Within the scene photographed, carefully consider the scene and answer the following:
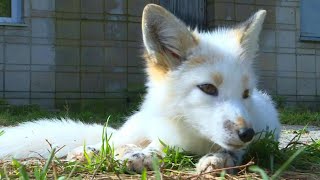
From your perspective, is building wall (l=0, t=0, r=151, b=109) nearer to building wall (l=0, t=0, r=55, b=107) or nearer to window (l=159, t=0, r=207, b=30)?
building wall (l=0, t=0, r=55, b=107)

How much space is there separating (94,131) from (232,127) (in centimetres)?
139

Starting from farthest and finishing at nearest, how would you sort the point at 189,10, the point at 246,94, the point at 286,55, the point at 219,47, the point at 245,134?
the point at 286,55 < the point at 189,10 < the point at 219,47 < the point at 246,94 < the point at 245,134

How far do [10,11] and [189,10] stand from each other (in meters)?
3.18

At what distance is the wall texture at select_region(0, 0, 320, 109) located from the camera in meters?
8.48

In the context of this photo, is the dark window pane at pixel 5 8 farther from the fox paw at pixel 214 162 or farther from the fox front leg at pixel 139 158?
the fox paw at pixel 214 162

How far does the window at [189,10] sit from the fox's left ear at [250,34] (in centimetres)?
597

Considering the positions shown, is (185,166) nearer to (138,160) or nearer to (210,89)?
(138,160)

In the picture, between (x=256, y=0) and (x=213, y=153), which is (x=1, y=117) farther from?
(x=256, y=0)

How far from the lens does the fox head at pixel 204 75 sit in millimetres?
2547

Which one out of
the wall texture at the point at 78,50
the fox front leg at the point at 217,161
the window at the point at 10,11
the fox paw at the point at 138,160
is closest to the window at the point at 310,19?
the wall texture at the point at 78,50

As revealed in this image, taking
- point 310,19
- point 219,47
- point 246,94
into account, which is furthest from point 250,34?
point 310,19

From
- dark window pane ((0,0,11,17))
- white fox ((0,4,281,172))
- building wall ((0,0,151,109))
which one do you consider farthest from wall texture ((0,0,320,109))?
white fox ((0,4,281,172))

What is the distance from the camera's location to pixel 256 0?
936 cm

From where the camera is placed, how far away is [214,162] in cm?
251
